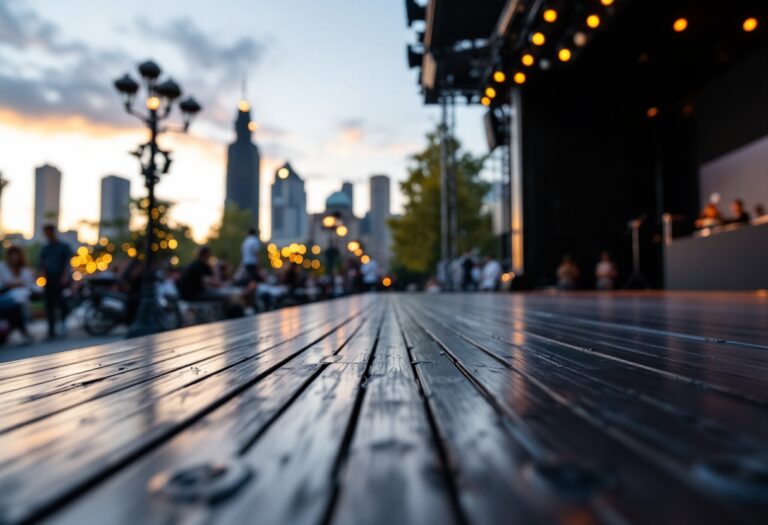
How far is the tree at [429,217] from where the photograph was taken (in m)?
23.5

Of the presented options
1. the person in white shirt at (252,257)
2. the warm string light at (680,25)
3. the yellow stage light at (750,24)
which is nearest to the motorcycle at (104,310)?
the person in white shirt at (252,257)

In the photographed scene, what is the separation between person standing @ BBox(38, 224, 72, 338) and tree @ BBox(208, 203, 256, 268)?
45.0m

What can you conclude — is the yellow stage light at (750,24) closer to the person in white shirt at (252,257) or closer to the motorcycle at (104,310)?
the person in white shirt at (252,257)

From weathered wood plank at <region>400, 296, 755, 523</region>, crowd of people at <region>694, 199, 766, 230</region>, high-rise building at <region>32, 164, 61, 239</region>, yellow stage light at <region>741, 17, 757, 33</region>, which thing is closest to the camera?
weathered wood plank at <region>400, 296, 755, 523</region>

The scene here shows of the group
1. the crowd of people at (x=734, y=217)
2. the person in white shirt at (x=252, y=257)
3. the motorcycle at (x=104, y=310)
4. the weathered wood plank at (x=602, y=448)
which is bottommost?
the motorcycle at (x=104, y=310)

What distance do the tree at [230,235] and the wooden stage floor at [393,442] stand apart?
170 feet

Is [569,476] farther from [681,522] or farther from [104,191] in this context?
[104,191]

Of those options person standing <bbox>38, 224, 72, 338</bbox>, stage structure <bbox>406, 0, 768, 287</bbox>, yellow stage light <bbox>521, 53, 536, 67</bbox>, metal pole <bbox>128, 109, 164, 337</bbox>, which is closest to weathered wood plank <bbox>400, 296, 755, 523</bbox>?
metal pole <bbox>128, 109, 164, 337</bbox>

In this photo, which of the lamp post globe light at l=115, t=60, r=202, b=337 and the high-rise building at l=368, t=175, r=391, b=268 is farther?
the high-rise building at l=368, t=175, r=391, b=268

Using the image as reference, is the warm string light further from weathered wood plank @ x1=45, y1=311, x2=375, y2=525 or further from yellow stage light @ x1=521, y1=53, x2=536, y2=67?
weathered wood plank @ x1=45, y1=311, x2=375, y2=525

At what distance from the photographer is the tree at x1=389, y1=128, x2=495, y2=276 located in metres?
23.5

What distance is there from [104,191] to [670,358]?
12076 centimetres

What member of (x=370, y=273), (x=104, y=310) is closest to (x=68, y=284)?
(x=104, y=310)

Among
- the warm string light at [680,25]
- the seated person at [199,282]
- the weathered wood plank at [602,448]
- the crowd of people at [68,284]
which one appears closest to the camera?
the weathered wood plank at [602,448]
